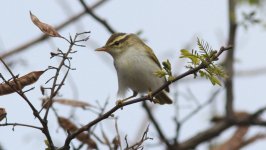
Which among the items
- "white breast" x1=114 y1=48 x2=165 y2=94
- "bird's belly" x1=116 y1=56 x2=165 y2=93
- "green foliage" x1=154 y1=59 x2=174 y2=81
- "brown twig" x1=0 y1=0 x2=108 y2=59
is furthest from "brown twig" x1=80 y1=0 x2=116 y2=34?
"green foliage" x1=154 y1=59 x2=174 y2=81

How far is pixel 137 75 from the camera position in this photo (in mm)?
5312

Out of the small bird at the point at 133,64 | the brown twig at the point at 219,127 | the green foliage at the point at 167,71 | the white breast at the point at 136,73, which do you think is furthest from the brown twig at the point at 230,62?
the green foliage at the point at 167,71

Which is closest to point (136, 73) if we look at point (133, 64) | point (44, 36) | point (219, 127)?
point (133, 64)

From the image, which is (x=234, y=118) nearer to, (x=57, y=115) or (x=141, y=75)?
(x=141, y=75)

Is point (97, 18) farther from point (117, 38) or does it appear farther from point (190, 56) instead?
point (190, 56)

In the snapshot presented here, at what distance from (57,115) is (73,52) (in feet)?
4.03

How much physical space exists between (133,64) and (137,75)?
0.58ft

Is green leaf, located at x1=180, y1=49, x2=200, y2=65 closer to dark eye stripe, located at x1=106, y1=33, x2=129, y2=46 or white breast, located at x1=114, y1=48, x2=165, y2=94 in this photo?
white breast, located at x1=114, y1=48, x2=165, y2=94

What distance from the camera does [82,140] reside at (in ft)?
13.4

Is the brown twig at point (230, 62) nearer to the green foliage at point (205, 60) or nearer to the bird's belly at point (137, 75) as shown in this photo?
the bird's belly at point (137, 75)

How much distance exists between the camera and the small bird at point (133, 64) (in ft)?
17.4

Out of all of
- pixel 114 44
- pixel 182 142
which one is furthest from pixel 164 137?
pixel 114 44

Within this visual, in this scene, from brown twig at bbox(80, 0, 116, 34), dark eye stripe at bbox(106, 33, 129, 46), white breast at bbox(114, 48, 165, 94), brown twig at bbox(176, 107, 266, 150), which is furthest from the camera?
brown twig at bbox(176, 107, 266, 150)

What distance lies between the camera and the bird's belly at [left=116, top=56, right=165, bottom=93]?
5305mm
